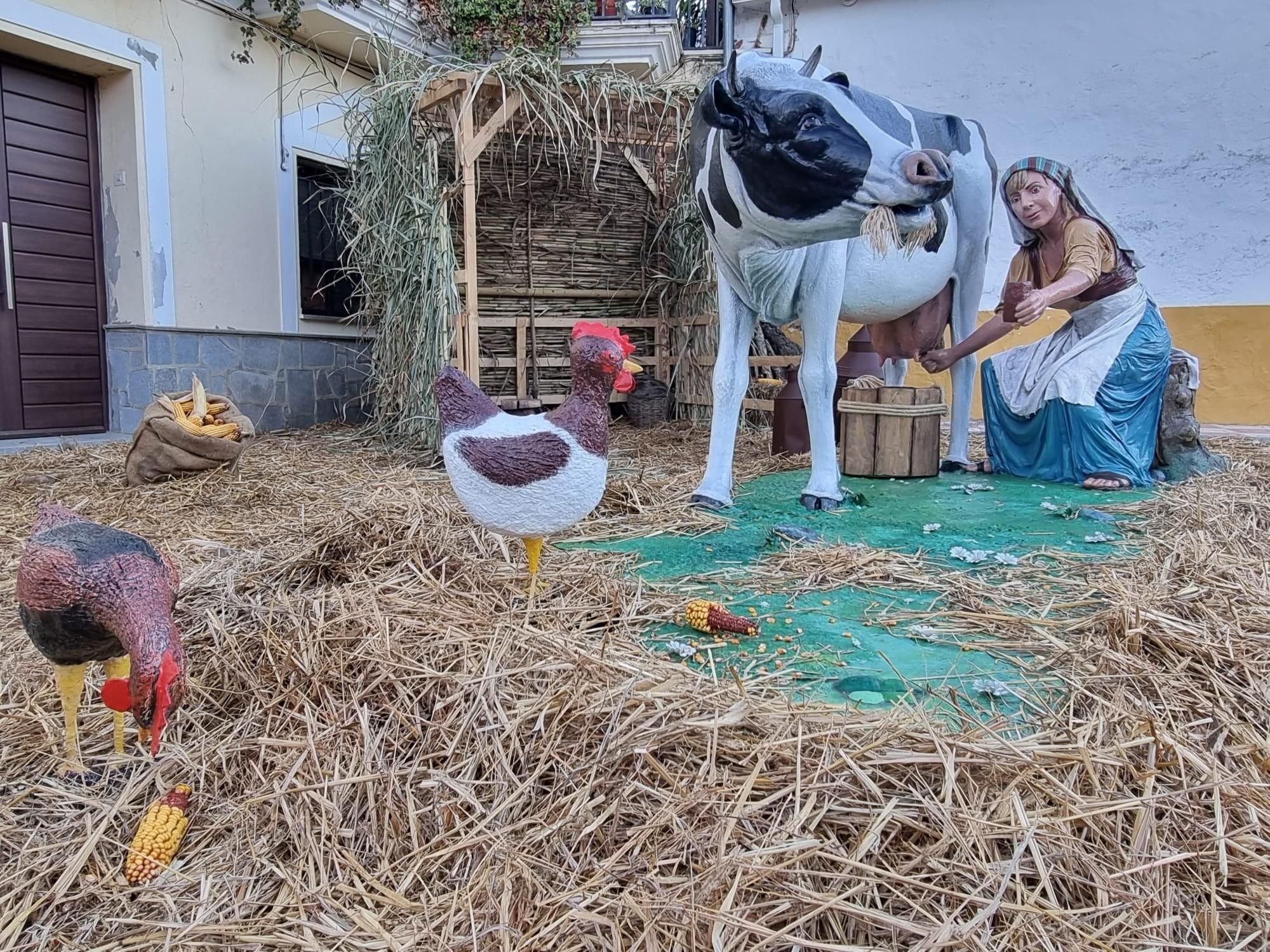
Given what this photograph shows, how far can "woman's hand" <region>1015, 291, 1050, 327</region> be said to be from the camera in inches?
113

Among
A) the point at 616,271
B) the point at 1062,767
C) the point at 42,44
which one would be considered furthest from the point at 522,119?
the point at 1062,767

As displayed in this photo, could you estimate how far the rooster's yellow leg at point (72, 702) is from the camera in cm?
122

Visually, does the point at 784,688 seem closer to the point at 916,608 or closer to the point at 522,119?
the point at 916,608

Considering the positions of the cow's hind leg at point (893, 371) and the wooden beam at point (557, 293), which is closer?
the cow's hind leg at point (893, 371)

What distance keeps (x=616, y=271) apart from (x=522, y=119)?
5.74 feet

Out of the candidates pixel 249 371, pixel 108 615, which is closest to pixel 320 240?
pixel 249 371

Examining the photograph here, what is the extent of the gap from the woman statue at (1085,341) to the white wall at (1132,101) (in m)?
3.42

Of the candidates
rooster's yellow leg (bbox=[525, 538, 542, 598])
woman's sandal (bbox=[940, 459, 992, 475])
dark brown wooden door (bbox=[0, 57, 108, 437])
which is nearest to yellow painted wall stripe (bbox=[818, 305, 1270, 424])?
woman's sandal (bbox=[940, 459, 992, 475])

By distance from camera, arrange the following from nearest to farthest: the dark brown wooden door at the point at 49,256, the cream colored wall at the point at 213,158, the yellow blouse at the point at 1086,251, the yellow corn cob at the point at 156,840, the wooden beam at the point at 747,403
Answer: the yellow corn cob at the point at 156,840
the yellow blouse at the point at 1086,251
the dark brown wooden door at the point at 49,256
the wooden beam at the point at 747,403
the cream colored wall at the point at 213,158

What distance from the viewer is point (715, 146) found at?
2.35 meters

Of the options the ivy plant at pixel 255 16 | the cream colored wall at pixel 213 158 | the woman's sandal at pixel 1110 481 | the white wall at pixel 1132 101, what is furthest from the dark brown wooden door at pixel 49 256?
the white wall at pixel 1132 101

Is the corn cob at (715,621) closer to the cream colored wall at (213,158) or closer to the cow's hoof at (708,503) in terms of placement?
the cow's hoof at (708,503)

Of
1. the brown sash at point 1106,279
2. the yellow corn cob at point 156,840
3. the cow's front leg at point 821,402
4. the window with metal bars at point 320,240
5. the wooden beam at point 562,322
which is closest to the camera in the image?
the yellow corn cob at point 156,840

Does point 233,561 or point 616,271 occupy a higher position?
point 616,271
